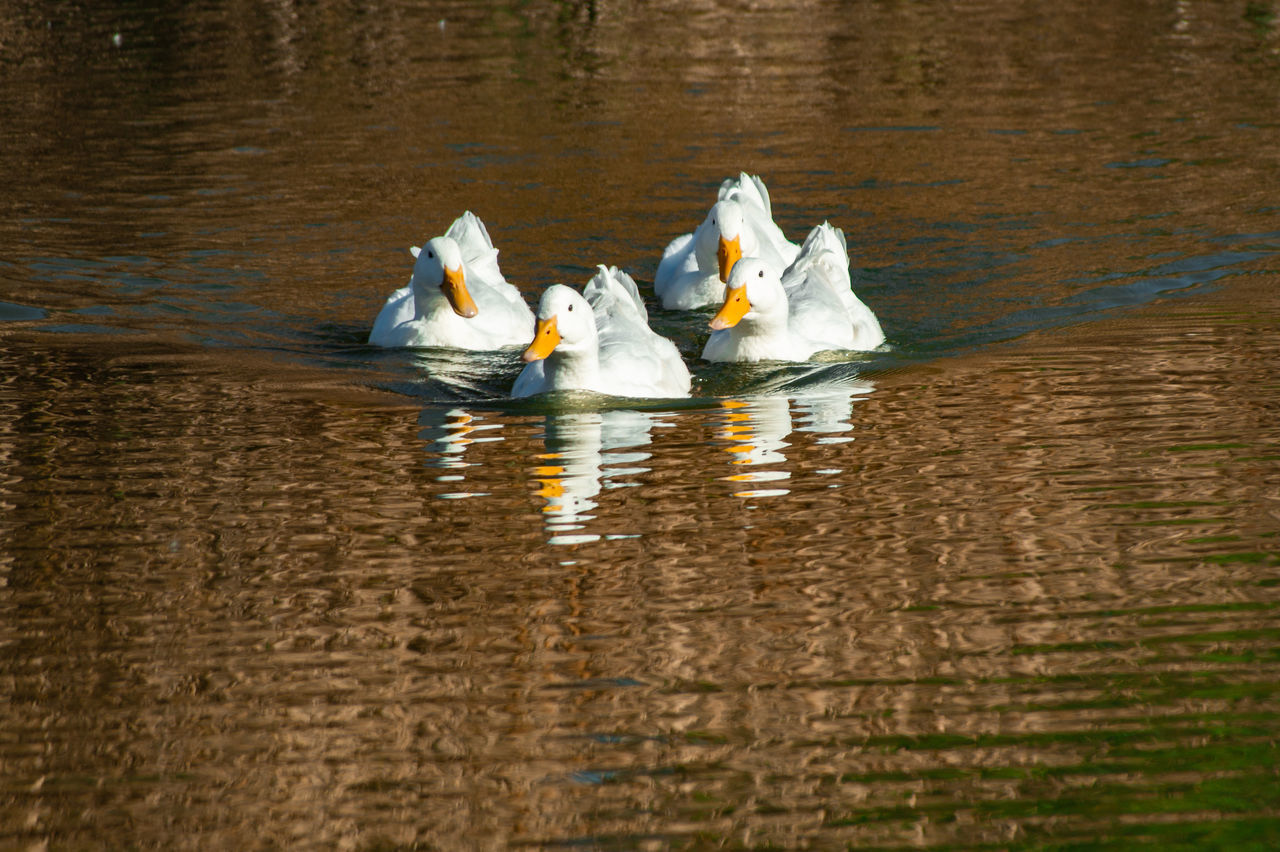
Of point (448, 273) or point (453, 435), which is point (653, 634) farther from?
point (448, 273)

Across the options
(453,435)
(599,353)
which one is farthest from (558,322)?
(453,435)

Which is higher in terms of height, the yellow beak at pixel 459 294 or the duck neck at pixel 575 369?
the yellow beak at pixel 459 294

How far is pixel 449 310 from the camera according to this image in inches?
Answer: 435

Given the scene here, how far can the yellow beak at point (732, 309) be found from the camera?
32.9ft

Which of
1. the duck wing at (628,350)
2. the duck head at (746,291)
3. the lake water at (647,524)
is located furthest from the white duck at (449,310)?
the duck head at (746,291)

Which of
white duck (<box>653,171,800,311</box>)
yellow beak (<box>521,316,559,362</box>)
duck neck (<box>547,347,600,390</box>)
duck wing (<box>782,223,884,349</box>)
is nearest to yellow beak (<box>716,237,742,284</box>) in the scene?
white duck (<box>653,171,800,311</box>)

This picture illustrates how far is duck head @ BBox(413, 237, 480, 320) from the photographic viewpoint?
10617mm

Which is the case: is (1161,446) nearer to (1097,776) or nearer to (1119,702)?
(1119,702)

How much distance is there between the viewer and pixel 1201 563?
6043 mm

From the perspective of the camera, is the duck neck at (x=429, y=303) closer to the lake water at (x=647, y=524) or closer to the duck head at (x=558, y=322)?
the lake water at (x=647, y=524)

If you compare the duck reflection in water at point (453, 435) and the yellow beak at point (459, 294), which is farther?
the yellow beak at point (459, 294)

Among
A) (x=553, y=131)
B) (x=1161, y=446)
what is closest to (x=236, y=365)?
(x=1161, y=446)

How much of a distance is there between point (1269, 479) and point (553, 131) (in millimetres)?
13145

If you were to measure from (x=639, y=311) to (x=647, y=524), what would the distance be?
4.18m
